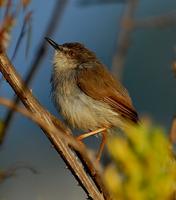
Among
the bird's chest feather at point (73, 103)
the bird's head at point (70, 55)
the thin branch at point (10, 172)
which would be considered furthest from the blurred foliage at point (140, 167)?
the bird's head at point (70, 55)

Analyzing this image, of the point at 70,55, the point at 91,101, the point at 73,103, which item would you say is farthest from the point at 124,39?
Result: the point at 70,55

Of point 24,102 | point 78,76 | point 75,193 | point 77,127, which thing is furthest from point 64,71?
point 24,102

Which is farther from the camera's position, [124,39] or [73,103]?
[73,103]

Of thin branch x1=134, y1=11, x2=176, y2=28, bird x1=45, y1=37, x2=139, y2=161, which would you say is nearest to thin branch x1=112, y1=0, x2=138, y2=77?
thin branch x1=134, y1=11, x2=176, y2=28

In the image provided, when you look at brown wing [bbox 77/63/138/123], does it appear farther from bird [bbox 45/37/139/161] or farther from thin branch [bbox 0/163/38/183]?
thin branch [bbox 0/163/38/183]

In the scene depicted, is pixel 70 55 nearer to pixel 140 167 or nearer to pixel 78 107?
pixel 78 107
